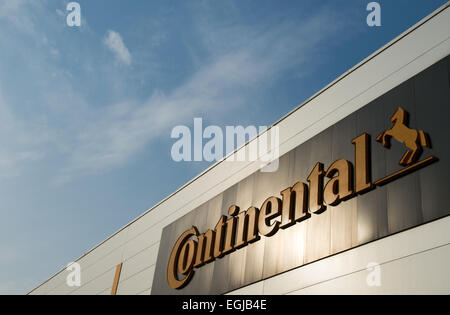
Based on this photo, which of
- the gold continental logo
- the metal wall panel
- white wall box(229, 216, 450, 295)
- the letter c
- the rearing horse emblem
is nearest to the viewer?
white wall box(229, 216, 450, 295)

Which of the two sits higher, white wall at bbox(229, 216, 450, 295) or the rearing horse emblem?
the rearing horse emblem

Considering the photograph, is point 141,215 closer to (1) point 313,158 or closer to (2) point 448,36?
(1) point 313,158

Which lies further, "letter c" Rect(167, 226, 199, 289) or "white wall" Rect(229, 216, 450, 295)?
"letter c" Rect(167, 226, 199, 289)

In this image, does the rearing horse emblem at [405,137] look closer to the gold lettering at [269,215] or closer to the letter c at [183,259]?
the gold lettering at [269,215]

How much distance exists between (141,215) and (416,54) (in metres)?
13.6

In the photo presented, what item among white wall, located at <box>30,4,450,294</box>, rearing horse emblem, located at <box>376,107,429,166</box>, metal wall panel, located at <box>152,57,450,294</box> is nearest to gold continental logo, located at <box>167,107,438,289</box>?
rearing horse emblem, located at <box>376,107,429,166</box>

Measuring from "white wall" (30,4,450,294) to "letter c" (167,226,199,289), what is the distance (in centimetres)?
125

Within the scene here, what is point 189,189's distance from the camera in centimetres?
1800

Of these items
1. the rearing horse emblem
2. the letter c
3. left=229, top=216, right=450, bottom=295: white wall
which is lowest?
left=229, top=216, right=450, bottom=295: white wall

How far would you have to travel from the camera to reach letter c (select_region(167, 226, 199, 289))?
1526 centimetres

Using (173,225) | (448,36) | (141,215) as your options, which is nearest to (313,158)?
(448,36)

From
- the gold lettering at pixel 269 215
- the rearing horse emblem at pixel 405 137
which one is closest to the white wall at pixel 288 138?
the rearing horse emblem at pixel 405 137

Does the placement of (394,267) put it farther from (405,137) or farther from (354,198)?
(405,137)

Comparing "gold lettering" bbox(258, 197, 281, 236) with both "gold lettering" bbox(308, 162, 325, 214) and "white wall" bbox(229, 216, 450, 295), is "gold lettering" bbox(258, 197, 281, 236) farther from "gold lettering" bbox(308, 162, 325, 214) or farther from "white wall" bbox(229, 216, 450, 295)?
"white wall" bbox(229, 216, 450, 295)
